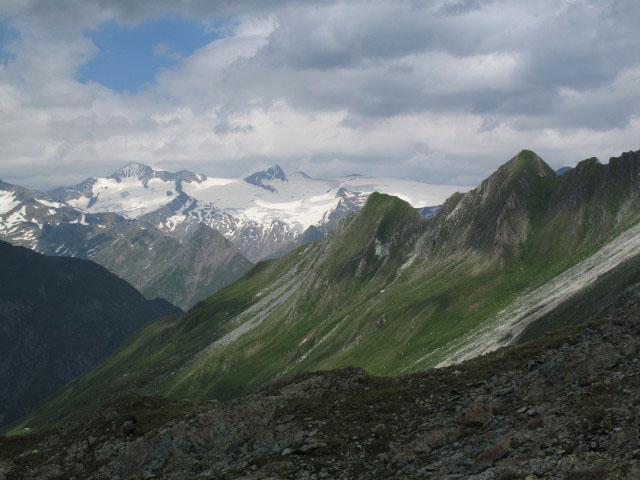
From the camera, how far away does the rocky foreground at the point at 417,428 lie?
82.5ft

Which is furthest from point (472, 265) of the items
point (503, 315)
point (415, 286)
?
point (503, 315)

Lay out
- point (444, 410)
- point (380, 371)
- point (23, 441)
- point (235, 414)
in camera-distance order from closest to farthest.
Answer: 1. point (444, 410)
2. point (235, 414)
3. point (23, 441)
4. point (380, 371)

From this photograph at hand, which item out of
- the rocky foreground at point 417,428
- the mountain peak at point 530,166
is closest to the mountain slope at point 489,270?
the mountain peak at point 530,166

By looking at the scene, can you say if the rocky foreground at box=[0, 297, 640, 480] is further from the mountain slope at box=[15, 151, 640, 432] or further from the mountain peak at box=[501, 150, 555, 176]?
the mountain peak at box=[501, 150, 555, 176]

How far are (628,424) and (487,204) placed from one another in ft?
578

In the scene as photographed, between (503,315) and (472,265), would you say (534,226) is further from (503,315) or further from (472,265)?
(503,315)

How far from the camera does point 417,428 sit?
33281 millimetres

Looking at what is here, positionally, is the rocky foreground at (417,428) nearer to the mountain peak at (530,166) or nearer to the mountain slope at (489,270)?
the mountain slope at (489,270)

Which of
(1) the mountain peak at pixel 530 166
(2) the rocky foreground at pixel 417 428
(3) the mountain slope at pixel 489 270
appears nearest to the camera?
(2) the rocky foreground at pixel 417 428

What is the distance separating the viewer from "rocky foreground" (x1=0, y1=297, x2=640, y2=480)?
25.1 meters

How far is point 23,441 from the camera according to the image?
57844 millimetres

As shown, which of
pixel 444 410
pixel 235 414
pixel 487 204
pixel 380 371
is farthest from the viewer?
pixel 487 204

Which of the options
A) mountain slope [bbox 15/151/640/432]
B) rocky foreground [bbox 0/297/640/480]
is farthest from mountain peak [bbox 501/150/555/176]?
rocky foreground [bbox 0/297/640/480]

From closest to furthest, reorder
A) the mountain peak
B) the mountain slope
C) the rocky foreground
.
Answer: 1. the rocky foreground
2. the mountain slope
3. the mountain peak
